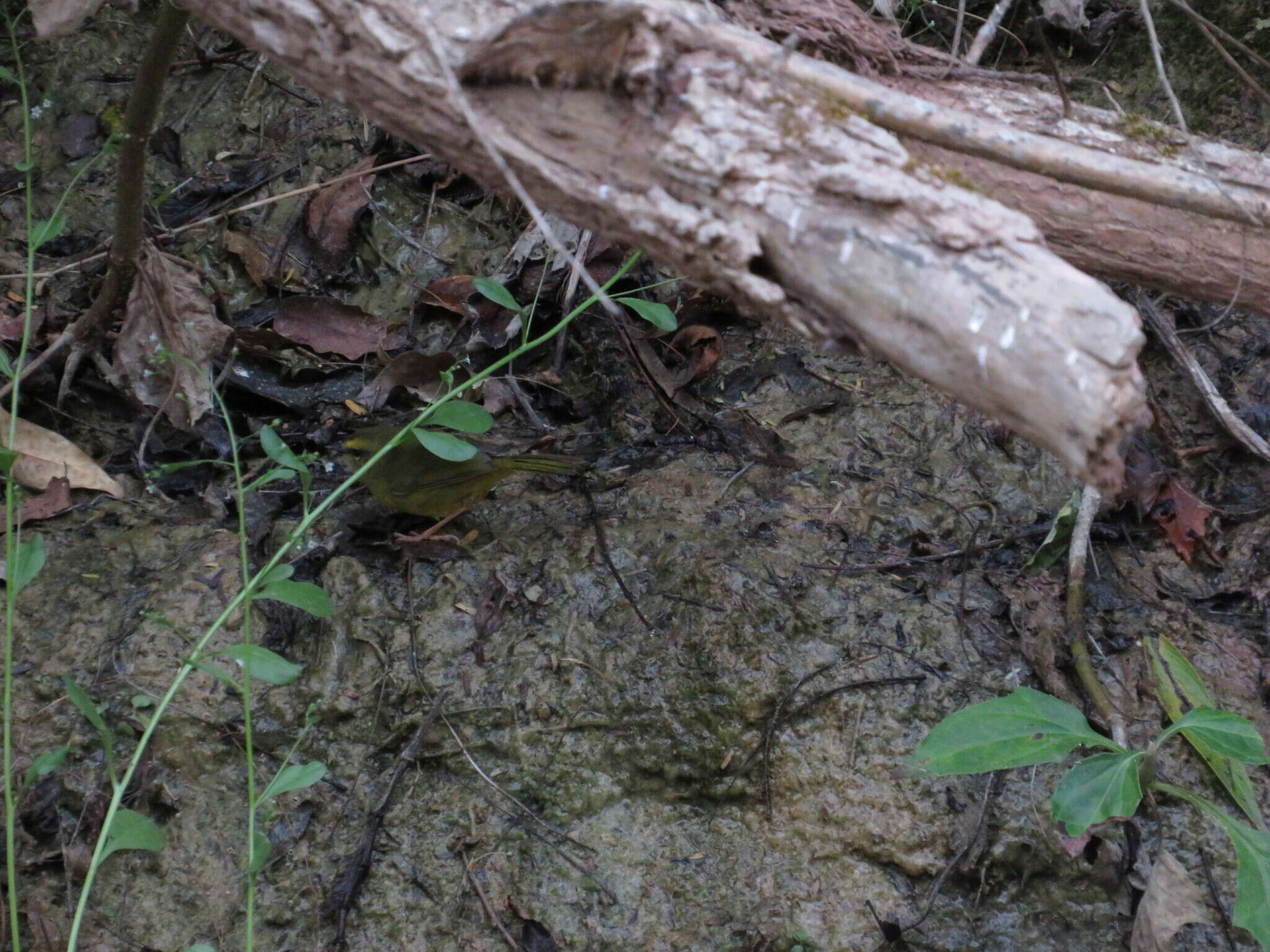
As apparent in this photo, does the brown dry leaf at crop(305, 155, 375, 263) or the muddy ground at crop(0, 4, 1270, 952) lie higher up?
the brown dry leaf at crop(305, 155, 375, 263)

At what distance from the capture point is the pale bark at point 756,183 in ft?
4.07

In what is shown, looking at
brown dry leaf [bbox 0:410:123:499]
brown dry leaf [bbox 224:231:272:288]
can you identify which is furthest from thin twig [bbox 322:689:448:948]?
brown dry leaf [bbox 224:231:272:288]

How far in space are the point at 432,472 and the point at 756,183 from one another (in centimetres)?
190

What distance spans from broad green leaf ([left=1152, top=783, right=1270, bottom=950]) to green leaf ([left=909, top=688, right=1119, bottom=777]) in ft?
0.87

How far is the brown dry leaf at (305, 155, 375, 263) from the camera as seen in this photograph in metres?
3.87

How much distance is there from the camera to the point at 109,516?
9.81 ft

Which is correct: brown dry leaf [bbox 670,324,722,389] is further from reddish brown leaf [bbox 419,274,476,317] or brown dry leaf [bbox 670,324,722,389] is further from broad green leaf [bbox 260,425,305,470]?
broad green leaf [bbox 260,425,305,470]

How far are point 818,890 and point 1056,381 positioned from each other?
1635mm

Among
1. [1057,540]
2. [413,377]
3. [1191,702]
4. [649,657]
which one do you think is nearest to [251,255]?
[413,377]

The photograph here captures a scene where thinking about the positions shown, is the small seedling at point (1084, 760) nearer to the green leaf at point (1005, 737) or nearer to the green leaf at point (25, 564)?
the green leaf at point (1005, 737)

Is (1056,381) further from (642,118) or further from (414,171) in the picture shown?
(414,171)

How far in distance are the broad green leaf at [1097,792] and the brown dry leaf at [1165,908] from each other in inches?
21.0

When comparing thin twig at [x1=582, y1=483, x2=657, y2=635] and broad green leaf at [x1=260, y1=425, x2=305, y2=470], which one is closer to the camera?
broad green leaf at [x1=260, y1=425, x2=305, y2=470]

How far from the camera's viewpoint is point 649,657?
8.80 ft
